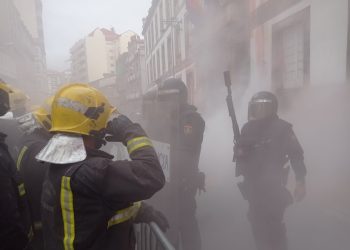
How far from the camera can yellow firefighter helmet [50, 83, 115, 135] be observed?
1.46m

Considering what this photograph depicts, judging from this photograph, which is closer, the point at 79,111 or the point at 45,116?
the point at 79,111

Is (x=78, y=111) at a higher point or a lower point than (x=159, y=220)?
higher

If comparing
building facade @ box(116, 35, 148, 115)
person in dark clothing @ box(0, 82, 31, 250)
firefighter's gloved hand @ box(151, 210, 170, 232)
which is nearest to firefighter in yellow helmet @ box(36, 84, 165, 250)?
person in dark clothing @ box(0, 82, 31, 250)

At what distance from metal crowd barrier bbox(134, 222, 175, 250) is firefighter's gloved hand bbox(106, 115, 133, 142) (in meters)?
0.56

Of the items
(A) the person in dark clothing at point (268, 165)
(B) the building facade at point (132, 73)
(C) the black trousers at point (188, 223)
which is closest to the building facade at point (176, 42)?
(A) the person in dark clothing at point (268, 165)

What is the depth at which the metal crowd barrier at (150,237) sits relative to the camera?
1.72 m

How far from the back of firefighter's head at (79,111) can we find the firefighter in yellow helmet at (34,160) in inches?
22.8

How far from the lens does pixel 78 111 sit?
146 cm

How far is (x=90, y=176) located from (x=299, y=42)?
3.94 metres

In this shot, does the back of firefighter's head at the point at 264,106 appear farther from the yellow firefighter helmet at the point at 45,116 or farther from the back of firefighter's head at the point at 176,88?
the yellow firefighter helmet at the point at 45,116

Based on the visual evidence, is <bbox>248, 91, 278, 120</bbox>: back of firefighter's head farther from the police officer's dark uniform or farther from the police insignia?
the police officer's dark uniform

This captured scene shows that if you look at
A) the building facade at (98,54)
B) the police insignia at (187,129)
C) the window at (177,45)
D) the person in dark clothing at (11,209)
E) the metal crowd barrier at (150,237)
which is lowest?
the metal crowd barrier at (150,237)

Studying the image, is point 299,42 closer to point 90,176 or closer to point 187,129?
point 187,129

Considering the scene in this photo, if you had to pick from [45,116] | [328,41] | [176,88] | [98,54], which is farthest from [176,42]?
[98,54]
